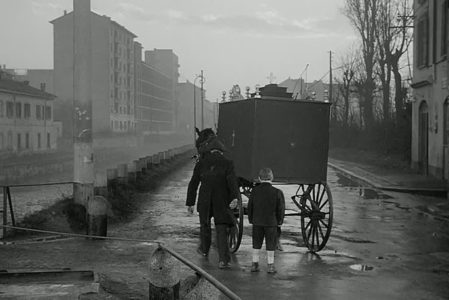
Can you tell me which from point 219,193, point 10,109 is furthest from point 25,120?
point 219,193

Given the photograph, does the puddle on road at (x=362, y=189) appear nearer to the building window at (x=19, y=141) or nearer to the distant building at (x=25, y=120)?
the distant building at (x=25, y=120)

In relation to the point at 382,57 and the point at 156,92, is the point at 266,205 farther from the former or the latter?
the point at 156,92

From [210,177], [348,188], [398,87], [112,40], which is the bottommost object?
[348,188]

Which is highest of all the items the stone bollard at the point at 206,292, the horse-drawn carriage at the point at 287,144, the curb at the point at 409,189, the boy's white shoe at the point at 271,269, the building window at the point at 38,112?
the building window at the point at 38,112

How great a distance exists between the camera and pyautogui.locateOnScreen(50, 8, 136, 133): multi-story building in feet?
280

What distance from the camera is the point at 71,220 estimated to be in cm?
1317

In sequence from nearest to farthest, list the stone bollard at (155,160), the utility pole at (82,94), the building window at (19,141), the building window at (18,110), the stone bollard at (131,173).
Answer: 1. the utility pole at (82,94)
2. the stone bollard at (131,173)
3. the stone bollard at (155,160)
4. the building window at (19,141)
5. the building window at (18,110)

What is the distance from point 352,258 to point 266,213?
2198 mm

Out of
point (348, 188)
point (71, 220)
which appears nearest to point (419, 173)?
point (348, 188)

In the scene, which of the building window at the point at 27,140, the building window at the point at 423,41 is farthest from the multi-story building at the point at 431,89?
the building window at the point at 27,140

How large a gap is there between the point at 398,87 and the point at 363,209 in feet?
83.0

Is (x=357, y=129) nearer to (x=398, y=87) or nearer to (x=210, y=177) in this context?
(x=398, y=87)

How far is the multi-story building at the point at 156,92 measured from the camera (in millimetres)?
107938

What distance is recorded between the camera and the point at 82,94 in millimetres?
12719
